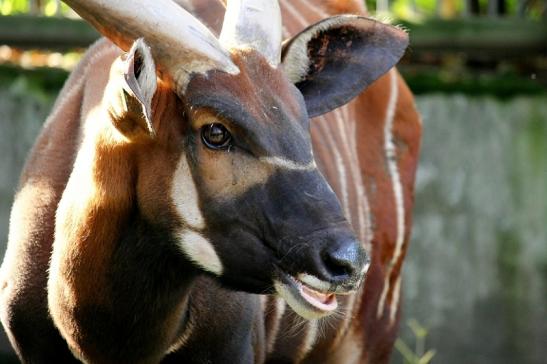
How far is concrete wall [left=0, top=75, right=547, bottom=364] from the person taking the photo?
383 inches

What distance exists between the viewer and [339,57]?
220 inches

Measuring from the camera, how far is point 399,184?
25.2ft

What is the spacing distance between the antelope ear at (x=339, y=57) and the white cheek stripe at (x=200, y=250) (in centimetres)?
89

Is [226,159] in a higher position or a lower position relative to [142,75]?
lower

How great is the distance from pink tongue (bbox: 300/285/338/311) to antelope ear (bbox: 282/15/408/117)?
0.97 m

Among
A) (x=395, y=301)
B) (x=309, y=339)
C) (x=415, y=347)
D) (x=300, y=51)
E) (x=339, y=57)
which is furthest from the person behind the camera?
(x=415, y=347)

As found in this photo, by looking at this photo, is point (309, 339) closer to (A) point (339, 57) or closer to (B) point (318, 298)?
(A) point (339, 57)

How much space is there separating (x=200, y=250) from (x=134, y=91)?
29.3 inches

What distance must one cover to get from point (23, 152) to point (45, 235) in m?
3.91

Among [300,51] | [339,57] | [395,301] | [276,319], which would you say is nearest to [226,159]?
[300,51]

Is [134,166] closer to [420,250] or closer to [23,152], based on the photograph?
[23,152]

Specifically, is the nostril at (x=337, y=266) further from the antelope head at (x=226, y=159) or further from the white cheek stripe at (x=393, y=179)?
the white cheek stripe at (x=393, y=179)

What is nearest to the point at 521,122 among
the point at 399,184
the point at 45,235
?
the point at 399,184

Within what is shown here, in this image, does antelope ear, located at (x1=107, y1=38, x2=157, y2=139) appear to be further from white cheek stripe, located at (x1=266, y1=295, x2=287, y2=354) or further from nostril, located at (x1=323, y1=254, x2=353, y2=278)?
white cheek stripe, located at (x1=266, y1=295, x2=287, y2=354)
